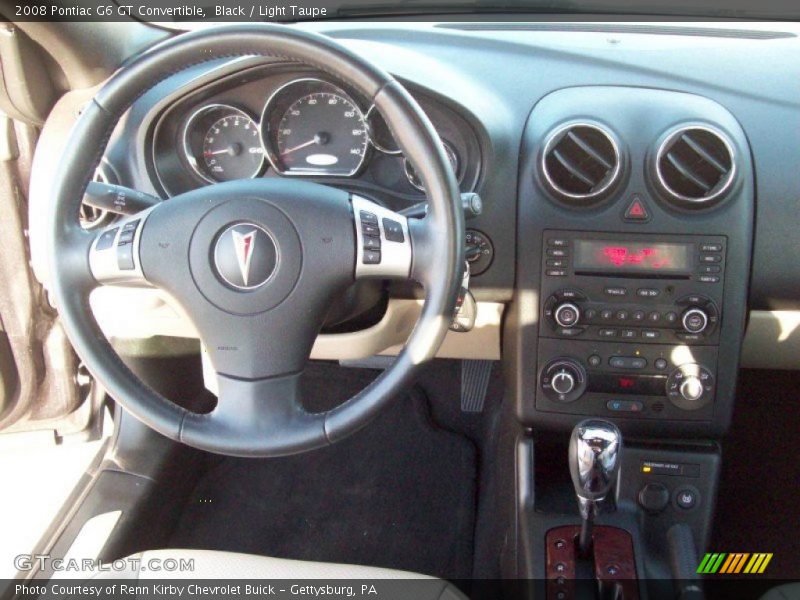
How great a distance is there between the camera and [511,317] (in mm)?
1702

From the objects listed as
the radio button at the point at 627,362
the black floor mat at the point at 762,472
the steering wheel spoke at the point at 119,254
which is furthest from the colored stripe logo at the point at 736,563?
the steering wheel spoke at the point at 119,254

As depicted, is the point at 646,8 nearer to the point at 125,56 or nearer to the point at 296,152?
the point at 296,152

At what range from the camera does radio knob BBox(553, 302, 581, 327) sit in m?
1.56

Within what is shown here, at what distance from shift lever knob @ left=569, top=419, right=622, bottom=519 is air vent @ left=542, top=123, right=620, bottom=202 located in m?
0.47

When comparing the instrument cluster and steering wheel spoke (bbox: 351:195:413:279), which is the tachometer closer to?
the instrument cluster

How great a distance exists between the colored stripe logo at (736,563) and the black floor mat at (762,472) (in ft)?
0.05

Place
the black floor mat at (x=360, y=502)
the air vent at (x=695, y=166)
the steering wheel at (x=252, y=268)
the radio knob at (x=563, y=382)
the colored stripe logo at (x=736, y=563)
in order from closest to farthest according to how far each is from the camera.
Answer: the steering wheel at (x=252, y=268)
the air vent at (x=695, y=166)
the radio knob at (x=563, y=382)
the colored stripe logo at (x=736, y=563)
the black floor mat at (x=360, y=502)

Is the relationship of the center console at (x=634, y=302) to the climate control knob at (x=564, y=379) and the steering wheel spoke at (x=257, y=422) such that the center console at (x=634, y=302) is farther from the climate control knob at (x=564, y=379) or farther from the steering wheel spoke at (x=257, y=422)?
the steering wheel spoke at (x=257, y=422)

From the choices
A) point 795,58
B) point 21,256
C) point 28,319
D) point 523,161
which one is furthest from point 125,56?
point 795,58

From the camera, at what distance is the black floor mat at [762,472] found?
6.70 feet

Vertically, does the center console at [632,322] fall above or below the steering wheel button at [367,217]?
below

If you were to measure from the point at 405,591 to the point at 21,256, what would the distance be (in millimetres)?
1331

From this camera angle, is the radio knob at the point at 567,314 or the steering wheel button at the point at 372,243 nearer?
the steering wheel button at the point at 372,243
